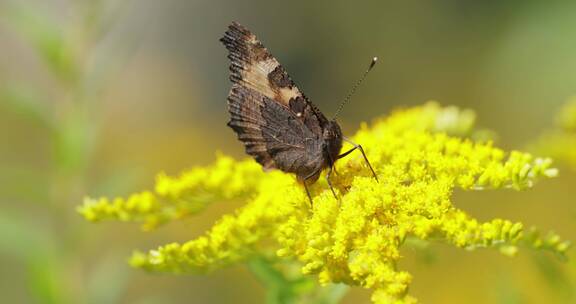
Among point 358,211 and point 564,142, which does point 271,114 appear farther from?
point 564,142

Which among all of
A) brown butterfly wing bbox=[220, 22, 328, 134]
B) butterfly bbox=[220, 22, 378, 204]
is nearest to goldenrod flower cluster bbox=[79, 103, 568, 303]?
butterfly bbox=[220, 22, 378, 204]

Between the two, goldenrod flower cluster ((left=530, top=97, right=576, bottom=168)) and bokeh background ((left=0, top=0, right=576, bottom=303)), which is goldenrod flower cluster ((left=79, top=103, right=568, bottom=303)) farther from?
goldenrod flower cluster ((left=530, top=97, right=576, bottom=168))

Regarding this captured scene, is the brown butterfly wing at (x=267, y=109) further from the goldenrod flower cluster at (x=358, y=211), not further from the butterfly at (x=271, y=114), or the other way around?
the goldenrod flower cluster at (x=358, y=211)

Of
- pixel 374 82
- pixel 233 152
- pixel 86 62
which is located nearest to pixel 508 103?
pixel 374 82

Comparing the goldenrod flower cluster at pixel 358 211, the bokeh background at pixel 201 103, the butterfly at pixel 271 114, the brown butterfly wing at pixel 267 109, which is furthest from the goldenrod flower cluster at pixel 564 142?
the brown butterfly wing at pixel 267 109

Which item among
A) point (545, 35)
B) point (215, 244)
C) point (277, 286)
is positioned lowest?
point (277, 286)

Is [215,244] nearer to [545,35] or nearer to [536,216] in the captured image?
[536,216]

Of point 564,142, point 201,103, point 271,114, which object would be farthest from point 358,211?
point 201,103
